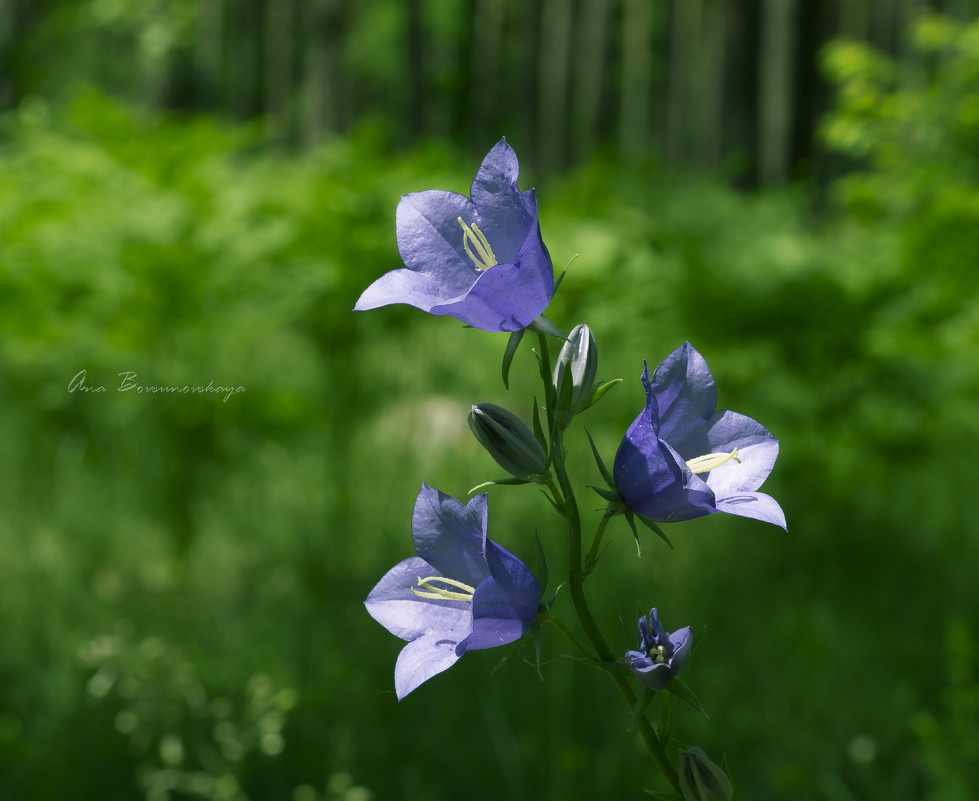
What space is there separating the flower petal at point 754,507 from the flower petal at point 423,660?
0.27m

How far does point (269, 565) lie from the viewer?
3859mm

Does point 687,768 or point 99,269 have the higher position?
point 687,768

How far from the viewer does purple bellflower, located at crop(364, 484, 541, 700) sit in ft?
2.43

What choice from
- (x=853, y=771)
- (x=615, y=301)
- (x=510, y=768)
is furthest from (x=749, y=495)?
(x=615, y=301)

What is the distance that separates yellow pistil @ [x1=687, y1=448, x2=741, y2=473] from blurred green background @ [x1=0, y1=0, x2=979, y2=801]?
1.20 metres

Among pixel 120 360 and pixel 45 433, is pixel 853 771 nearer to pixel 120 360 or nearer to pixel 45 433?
pixel 120 360

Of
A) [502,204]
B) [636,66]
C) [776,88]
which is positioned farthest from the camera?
[636,66]

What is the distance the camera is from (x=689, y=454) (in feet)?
2.91

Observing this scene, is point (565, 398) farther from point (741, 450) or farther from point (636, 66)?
point (636, 66)

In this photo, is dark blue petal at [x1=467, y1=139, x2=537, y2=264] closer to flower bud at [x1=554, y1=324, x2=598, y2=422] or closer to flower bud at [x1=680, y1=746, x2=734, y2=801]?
flower bud at [x1=554, y1=324, x2=598, y2=422]

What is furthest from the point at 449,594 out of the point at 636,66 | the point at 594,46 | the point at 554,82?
the point at 636,66

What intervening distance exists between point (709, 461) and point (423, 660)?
344 mm

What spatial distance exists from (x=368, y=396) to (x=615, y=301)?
131 centimetres

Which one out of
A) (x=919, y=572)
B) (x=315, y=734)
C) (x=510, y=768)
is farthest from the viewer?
(x=919, y=572)
